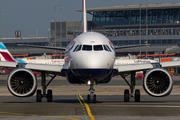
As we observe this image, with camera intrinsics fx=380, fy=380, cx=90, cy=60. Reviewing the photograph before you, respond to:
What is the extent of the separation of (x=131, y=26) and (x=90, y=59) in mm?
153552

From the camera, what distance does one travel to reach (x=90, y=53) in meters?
22.0

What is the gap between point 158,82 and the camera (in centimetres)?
2302

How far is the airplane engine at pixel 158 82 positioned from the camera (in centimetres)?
2273

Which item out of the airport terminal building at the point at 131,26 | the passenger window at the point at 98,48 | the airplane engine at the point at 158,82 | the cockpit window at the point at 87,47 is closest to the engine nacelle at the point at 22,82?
the cockpit window at the point at 87,47

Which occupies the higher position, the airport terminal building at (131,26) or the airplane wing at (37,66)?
the airport terminal building at (131,26)

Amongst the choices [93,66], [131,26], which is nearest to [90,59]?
[93,66]

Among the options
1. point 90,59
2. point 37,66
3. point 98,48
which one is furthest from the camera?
point 37,66

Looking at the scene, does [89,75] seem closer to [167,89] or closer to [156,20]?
[167,89]

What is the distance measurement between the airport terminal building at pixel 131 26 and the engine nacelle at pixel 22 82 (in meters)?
130

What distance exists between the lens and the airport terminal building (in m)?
157

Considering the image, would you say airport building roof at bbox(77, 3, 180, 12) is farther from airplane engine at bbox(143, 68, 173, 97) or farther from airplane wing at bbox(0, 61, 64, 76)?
airplane engine at bbox(143, 68, 173, 97)

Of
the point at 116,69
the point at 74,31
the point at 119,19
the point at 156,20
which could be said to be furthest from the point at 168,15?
the point at 116,69

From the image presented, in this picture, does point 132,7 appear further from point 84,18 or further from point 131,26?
point 84,18

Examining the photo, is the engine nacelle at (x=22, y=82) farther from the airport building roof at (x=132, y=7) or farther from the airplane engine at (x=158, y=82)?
the airport building roof at (x=132, y=7)
